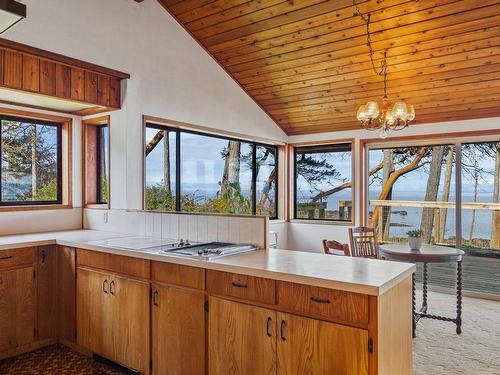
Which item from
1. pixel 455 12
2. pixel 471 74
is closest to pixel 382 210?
pixel 471 74

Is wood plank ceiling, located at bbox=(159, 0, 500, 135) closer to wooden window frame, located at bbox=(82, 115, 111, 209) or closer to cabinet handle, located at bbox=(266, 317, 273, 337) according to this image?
wooden window frame, located at bbox=(82, 115, 111, 209)

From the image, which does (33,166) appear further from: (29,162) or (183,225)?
(183,225)

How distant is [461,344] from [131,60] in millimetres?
4142

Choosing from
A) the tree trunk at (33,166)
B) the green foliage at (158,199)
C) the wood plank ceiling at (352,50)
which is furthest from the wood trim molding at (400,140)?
the tree trunk at (33,166)

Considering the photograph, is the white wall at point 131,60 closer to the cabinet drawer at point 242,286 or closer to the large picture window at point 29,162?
the large picture window at point 29,162

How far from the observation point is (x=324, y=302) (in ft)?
6.12

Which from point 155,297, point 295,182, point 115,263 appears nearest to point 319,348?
point 155,297

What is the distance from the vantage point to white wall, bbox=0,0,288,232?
134 inches

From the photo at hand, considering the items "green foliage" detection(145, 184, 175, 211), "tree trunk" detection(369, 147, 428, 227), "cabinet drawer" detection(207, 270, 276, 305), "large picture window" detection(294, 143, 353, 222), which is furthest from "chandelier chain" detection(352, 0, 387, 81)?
"cabinet drawer" detection(207, 270, 276, 305)

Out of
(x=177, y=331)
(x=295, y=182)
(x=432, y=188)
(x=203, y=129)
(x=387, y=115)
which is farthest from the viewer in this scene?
(x=295, y=182)

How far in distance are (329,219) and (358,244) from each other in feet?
5.12

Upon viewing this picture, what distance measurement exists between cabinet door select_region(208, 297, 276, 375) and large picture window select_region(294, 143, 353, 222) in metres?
3.96

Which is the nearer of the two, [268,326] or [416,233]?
[268,326]

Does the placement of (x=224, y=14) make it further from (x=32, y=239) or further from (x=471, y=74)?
(x=32, y=239)
